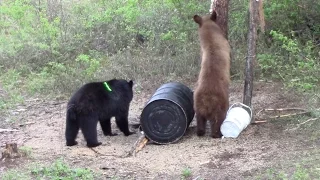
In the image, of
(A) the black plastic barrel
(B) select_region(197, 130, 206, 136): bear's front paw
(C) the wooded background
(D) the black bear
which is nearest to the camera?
(D) the black bear

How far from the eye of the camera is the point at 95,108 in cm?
881

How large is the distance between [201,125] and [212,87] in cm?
65

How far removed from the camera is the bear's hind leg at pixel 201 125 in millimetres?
8852

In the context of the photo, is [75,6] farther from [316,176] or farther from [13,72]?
[316,176]

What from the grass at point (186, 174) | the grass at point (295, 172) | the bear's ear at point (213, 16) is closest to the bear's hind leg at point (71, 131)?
the grass at point (186, 174)

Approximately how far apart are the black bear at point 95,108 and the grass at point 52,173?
4.13ft

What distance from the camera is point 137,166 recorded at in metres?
7.85

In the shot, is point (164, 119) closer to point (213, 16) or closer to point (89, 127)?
point (89, 127)

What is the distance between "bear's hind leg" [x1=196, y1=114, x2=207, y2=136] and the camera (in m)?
8.85

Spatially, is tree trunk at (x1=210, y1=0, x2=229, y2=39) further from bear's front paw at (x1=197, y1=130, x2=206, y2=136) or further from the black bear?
bear's front paw at (x1=197, y1=130, x2=206, y2=136)

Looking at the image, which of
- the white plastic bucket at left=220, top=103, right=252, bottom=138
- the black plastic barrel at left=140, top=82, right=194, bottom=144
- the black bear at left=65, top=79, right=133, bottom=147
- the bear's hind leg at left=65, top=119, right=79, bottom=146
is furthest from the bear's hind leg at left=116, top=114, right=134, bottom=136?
the white plastic bucket at left=220, top=103, right=252, bottom=138

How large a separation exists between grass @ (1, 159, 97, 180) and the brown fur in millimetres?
2188

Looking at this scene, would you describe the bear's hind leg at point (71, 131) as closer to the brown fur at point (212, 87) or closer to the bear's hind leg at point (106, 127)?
the bear's hind leg at point (106, 127)

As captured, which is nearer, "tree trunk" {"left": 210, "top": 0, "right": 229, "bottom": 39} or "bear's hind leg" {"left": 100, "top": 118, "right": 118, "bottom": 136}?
"bear's hind leg" {"left": 100, "top": 118, "right": 118, "bottom": 136}
